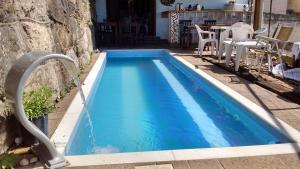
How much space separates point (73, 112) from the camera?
4.22 m

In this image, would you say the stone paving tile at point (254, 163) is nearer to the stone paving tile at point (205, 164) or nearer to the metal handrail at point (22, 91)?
the stone paving tile at point (205, 164)

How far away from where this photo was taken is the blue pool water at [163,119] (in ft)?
13.1

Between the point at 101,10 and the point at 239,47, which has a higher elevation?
the point at 101,10

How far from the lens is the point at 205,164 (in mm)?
2830

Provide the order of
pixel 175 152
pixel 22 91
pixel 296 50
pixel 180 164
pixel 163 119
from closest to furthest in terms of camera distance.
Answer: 1. pixel 22 91
2. pixel 180 164
3. pixel 175 152
4. pixel 163 119
5. pixel 296 50

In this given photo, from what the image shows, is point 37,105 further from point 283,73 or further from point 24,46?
point 283,73

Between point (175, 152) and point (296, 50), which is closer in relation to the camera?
point (175, 152)

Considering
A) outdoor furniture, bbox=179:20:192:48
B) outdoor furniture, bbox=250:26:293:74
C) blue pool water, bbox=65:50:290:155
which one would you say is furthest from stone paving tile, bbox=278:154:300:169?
outdoor furniture, bbox=179:20:192:48

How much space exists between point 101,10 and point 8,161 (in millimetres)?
11404

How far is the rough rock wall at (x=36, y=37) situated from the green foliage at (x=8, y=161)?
7.6 inches

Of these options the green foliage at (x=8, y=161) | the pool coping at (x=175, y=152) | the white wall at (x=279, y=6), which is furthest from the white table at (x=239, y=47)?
the white wall at (x=279, y=6)

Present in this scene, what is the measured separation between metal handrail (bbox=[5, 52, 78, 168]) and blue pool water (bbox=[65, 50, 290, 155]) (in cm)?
51

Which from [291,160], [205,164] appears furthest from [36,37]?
[291,160]

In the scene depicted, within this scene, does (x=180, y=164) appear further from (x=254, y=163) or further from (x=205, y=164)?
(x=254, y=163)
